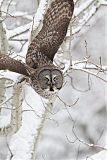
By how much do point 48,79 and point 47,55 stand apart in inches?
9.8

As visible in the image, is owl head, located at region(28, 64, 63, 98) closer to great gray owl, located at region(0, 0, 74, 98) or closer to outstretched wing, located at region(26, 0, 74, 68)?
great gray owl, located at region(0, 0, 74, 98)

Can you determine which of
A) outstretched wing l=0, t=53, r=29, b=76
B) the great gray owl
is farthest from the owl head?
outstretched wing l=0, t=53, r=29, b=76

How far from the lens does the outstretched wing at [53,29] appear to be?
5.33 meters

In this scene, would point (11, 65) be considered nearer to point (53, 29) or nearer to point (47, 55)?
point (47, 55)

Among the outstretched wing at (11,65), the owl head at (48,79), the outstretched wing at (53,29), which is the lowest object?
the owl head at (48,79)

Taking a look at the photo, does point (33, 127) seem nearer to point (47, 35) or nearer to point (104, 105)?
point (47, 35)

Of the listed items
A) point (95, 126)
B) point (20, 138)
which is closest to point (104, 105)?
point (95, 126)

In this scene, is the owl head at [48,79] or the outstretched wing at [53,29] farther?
the outstretched wing at [53,29]

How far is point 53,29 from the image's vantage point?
541cm

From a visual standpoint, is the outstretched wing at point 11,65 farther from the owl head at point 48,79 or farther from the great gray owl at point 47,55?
the owl head at point 48,79

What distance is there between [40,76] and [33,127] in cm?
160

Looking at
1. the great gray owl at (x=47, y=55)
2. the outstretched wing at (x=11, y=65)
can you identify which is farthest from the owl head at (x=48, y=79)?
the outstretched wing at (x=11, y=65)

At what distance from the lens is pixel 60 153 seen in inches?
419

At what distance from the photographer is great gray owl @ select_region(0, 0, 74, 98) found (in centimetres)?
513
